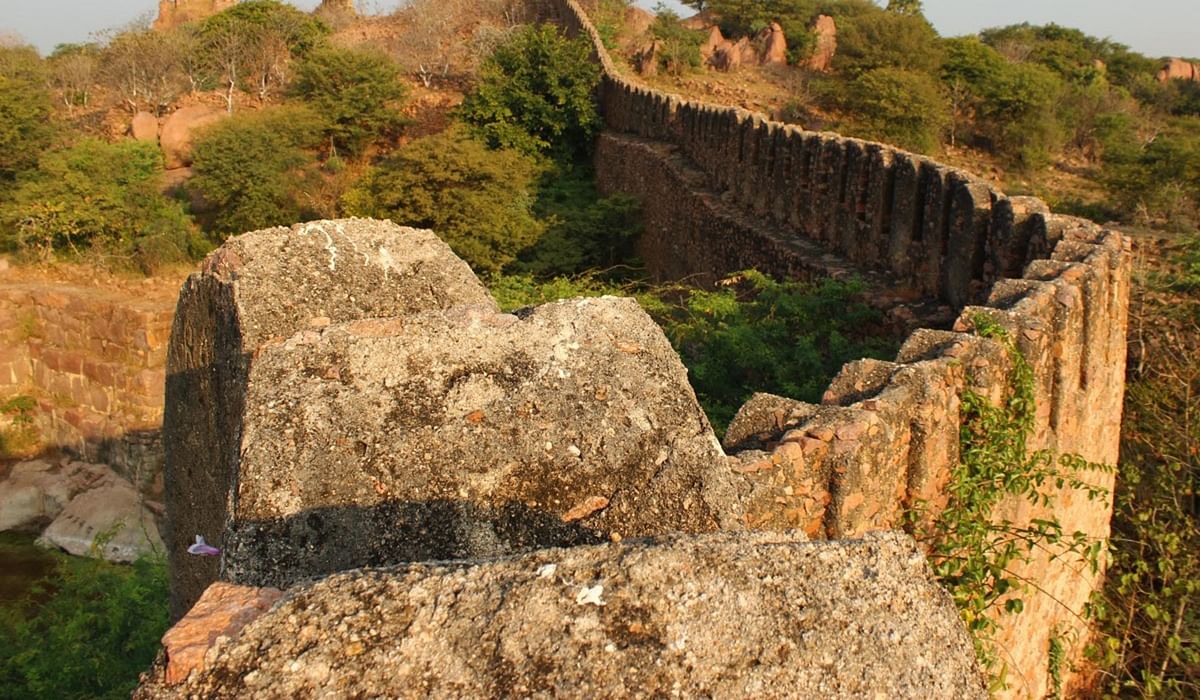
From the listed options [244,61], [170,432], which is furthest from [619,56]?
[170,432]

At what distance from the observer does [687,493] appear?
7.97 ft

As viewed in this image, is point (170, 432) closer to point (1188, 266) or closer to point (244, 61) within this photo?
point (1188, 266)

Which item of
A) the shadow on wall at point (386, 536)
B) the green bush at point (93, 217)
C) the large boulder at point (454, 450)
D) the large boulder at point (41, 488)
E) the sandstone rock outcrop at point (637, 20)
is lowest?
the large boulder at point (41, 488)

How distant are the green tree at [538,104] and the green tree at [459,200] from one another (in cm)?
316

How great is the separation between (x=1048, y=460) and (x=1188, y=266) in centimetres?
441

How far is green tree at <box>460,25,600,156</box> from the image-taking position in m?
21.5

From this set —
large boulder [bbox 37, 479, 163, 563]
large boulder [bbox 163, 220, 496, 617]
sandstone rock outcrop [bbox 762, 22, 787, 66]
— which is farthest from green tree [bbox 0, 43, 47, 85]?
large boulder [bbox 163, 220, 496, 617]

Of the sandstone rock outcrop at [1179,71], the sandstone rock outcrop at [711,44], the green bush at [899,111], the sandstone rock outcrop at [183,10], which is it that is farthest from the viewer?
the sandstone rock outcrop at [183,10]

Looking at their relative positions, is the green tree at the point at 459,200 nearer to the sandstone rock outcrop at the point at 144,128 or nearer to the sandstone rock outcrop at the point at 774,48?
the sandstone rock outcrop at the point at 144,128

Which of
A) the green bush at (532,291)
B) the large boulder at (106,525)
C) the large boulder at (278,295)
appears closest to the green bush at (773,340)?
the green bush at (532,291)

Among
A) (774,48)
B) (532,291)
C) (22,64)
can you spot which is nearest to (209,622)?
(532,291)

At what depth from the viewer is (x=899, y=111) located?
68.0 feet

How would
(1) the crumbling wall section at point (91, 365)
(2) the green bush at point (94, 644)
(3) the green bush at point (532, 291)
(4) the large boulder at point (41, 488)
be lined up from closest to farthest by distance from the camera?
(2) the green bush at point (94, 644), (3) the green bush at point (532, 291), (4) the large boulder at point (41, 488), (1) the crumbling wall section at point (91, 365)

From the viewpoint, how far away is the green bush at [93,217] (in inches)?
744
